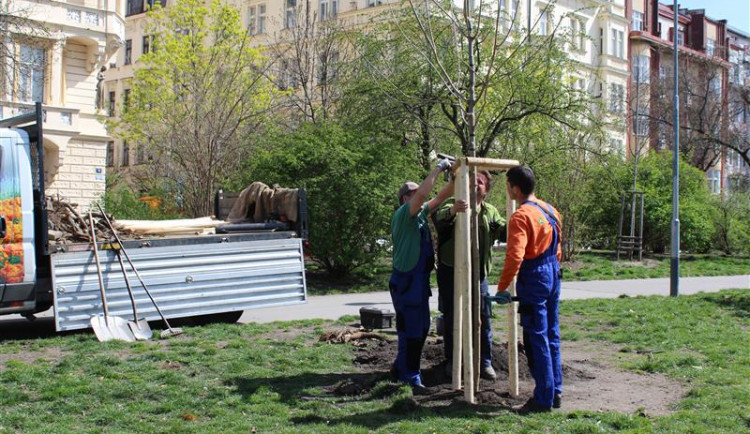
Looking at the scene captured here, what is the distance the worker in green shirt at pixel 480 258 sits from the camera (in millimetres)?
7383

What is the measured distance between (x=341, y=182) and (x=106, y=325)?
7741 millimetres

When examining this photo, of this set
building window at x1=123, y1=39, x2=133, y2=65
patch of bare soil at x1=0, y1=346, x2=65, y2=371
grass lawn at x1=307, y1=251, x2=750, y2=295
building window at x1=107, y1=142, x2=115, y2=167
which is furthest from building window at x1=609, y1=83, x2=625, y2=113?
patch of bare soil at x1=0, y1=346, x2=65, y2=371

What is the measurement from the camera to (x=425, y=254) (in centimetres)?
722

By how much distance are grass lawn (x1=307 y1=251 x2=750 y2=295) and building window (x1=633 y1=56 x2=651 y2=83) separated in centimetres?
2403

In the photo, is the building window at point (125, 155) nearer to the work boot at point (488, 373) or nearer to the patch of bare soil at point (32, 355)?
the patch of bare soil at point (32, 355)

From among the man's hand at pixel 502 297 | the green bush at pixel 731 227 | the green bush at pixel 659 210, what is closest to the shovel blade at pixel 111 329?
the man's hand at pixel 502 297

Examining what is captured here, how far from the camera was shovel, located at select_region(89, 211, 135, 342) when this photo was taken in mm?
9570

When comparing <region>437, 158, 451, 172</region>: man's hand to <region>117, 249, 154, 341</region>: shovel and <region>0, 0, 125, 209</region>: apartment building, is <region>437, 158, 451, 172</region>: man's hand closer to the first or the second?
<region>117, 249, 154, 341</region>: shovel

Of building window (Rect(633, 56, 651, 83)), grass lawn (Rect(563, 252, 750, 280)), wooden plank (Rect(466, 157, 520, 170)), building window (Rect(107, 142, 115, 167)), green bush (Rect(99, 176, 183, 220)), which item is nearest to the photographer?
wooden plank (Rect(466, 157, 520, 170))

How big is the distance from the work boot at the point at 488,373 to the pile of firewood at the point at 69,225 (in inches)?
200

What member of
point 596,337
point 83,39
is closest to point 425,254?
point 596,337

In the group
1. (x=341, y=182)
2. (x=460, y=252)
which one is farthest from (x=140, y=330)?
(x=341, y=182)

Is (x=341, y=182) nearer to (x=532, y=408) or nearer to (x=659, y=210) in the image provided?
(x=532, y=408)

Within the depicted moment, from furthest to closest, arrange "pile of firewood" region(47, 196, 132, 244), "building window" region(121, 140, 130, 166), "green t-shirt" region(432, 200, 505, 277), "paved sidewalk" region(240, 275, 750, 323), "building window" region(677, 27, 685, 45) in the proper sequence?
"building window" region(677, 27, 685, 45) → "building window" region(121, 140, 130, 166) → "paved sidewalk" region(240, 275, 750, 323) → "pile of firewood" region(47, 196, 132, 244) → "green t-shirt" region(432, 200, 505, 277)
